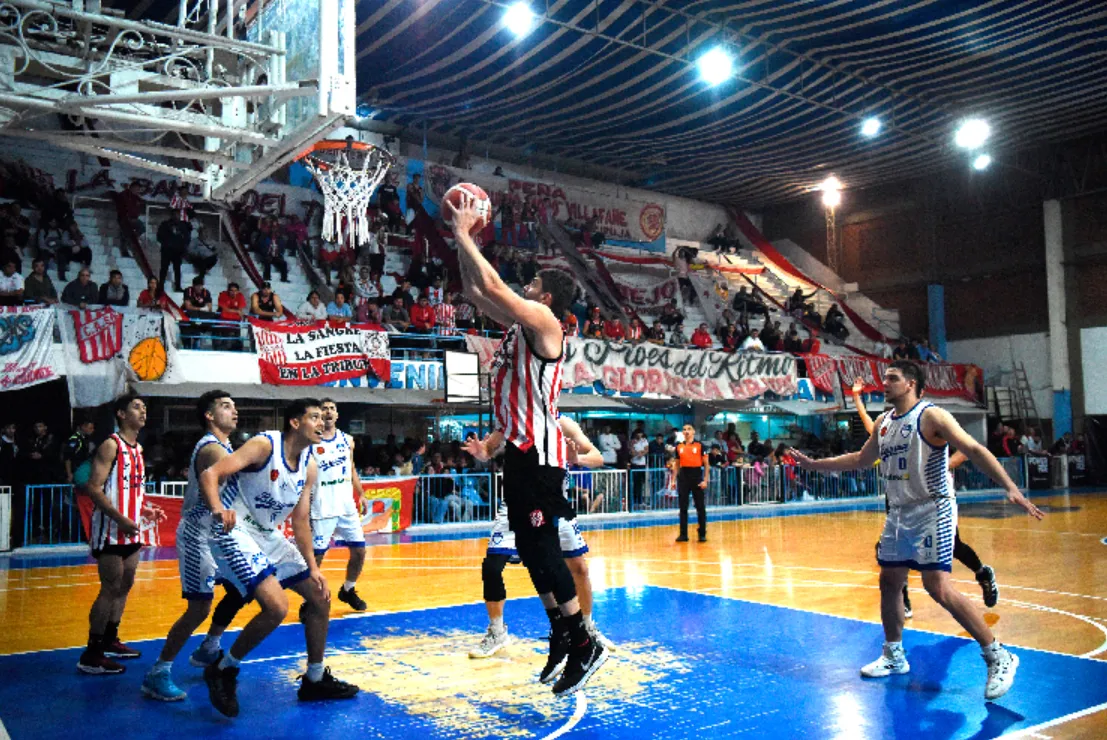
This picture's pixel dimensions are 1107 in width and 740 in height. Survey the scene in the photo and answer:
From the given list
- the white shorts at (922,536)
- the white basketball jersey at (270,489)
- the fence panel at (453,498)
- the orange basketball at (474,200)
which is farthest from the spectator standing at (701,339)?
the orange basketball at (474,200)

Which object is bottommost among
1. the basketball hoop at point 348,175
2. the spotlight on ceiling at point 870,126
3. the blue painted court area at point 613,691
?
the blue painted court area at point 613,691

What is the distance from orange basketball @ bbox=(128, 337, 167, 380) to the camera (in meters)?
15.4

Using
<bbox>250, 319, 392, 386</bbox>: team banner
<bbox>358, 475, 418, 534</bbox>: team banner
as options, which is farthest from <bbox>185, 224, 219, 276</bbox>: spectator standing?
<bbox>358, 475, 418, 534</bbox>: team banner

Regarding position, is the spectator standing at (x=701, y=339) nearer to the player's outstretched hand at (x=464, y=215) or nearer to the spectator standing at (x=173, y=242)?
the spectator standing at (x=173, y=242)

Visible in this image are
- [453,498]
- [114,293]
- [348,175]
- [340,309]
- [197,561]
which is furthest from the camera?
[340,309]

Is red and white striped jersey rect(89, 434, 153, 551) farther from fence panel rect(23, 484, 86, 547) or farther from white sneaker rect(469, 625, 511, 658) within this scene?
fence panel rect(23, 484, 86, 547)

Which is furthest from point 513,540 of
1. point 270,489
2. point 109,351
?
point 109,351

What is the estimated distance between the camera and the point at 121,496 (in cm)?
731

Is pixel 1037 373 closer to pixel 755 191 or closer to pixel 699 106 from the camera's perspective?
pixel 755 191

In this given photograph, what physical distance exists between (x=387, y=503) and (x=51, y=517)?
5461mm

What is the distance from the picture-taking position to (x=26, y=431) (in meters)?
16.7

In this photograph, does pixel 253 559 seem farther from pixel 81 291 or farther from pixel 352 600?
pixel 81 291

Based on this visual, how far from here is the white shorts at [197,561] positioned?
6270mm

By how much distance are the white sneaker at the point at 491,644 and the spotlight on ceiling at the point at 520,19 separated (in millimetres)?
15747
